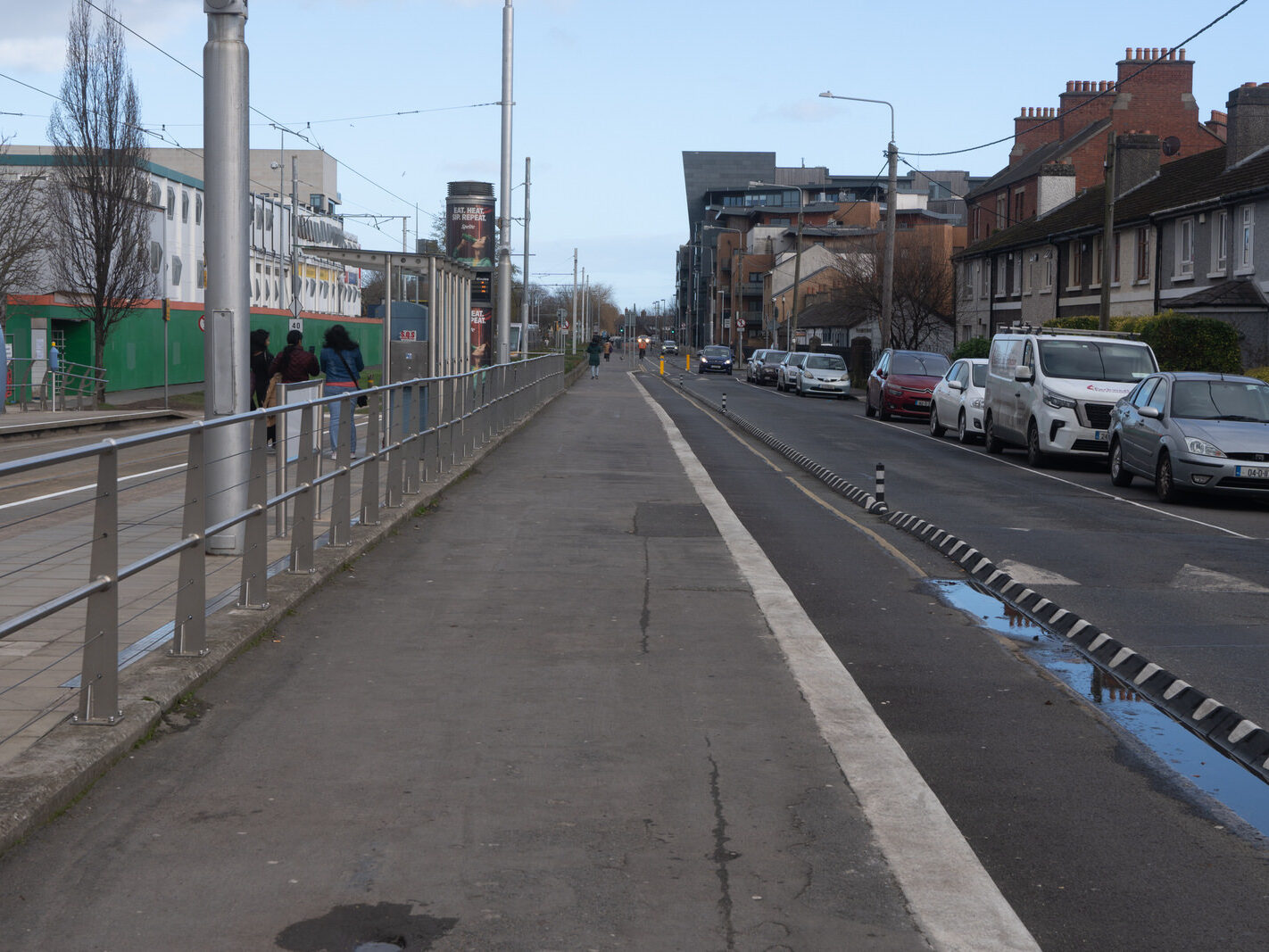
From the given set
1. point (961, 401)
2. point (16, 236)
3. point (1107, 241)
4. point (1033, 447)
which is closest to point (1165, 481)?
point (1033, 447)

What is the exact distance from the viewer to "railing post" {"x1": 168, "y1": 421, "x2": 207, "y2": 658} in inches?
246

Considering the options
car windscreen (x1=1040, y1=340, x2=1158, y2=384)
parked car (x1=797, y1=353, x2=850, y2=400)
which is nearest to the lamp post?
parked car (x1=797, y1=353, x2=850, y2=400)

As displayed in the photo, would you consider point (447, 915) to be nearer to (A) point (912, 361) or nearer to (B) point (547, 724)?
(B) point (547, 724)

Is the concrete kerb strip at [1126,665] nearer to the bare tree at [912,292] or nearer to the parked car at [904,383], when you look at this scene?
the parked car at [904,383]

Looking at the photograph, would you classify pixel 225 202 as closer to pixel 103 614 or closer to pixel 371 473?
pixel 371 473

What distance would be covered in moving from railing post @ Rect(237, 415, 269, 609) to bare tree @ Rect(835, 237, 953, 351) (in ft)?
162

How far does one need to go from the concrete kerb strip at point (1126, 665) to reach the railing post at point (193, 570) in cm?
438

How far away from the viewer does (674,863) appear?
→ 4.19m

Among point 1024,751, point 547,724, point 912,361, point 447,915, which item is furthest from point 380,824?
point 912,361

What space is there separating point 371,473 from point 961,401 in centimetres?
1767

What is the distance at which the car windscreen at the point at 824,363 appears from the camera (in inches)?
1929

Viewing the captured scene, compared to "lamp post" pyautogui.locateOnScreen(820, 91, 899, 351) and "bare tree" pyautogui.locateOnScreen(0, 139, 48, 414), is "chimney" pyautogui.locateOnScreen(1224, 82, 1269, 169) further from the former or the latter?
"bare tree" pyautogui.locateOnScreen(0, 139, 48, 414)

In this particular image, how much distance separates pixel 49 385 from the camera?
37594 millimetres

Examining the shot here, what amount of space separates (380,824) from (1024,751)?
2.60 meters
